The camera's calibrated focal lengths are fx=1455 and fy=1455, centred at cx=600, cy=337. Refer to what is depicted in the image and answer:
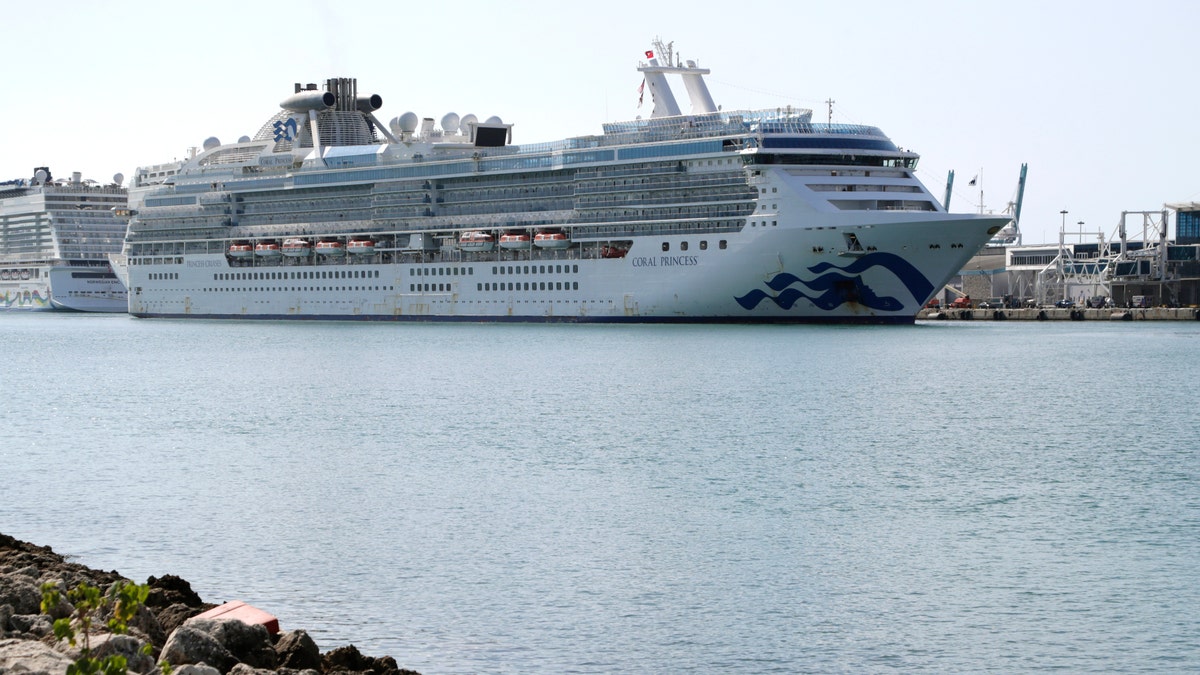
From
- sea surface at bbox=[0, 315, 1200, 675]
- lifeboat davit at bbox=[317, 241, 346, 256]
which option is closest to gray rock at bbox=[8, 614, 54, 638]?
sea surface at bbox=[0, 315, 1200, 675]

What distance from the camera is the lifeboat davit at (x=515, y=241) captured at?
209 ft

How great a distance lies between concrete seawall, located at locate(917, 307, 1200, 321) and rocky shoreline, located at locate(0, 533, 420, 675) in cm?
6867

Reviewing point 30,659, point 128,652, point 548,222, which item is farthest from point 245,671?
point 548,222

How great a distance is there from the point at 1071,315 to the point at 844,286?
1065 inches

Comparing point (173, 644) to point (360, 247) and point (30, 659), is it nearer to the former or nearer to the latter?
point (30, 659)

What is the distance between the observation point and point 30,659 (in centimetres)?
958

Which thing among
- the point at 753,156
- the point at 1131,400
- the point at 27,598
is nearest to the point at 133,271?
the point at 753,156

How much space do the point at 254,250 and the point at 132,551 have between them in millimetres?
62823

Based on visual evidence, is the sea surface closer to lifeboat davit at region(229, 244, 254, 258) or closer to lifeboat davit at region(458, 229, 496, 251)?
lifeboat davit at region(458, 229, 496, 251)

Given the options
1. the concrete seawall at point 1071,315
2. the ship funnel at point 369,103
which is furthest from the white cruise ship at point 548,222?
the concrete seawall at point 1071,315

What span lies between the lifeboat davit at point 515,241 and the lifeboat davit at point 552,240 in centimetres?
85

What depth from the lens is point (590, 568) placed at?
14.7 metres

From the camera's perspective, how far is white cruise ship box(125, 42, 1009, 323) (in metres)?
53.2

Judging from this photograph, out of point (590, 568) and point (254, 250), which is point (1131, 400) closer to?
point (590, 568)
